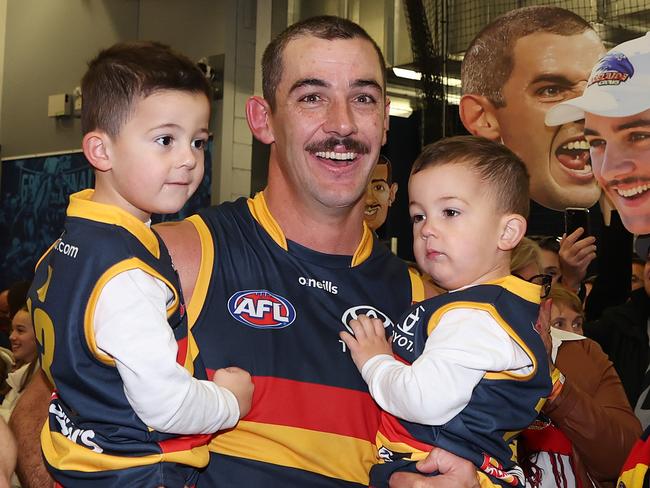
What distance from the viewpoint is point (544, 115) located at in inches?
172

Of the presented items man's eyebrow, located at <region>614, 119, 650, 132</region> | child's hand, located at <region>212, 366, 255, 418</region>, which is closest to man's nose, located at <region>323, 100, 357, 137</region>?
child's hand, located at <region>212, 366, 255, 418</region>

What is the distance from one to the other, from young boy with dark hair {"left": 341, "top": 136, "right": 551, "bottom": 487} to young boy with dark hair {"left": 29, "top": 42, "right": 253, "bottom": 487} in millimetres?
383

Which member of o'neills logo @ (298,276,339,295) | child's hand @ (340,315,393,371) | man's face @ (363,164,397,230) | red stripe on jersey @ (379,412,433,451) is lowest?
red stripe on jersey @ (379,412,433,451)

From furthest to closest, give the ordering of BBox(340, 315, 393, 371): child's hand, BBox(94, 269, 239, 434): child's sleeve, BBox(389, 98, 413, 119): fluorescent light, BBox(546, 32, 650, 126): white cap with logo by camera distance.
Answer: BBox(389, 98, 413, 119): fluorescent light → BBox(546, 32, 650, 126): white cap with logo → BBox(340, 315, 393, 371): child's hand → BBox(94, 269, 239, 434): child's sleeve

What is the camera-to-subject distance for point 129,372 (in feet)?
5.44

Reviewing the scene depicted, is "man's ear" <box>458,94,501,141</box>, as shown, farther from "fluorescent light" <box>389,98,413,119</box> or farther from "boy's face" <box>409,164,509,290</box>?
"boy's face" <box>409,164,509,290</box>

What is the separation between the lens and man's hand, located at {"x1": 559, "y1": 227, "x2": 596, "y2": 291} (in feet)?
14.0

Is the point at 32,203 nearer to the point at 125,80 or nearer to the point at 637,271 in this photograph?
the point at 637,271

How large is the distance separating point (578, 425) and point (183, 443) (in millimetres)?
1464

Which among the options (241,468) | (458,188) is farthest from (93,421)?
(458,188)

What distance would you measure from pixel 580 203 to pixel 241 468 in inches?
109

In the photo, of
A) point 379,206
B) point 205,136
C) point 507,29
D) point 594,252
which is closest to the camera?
point 205,136

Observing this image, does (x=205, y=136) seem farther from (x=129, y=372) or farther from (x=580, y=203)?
(x=580, y=203)

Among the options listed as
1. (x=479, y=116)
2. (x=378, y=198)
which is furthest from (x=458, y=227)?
(x=378, y=198)
